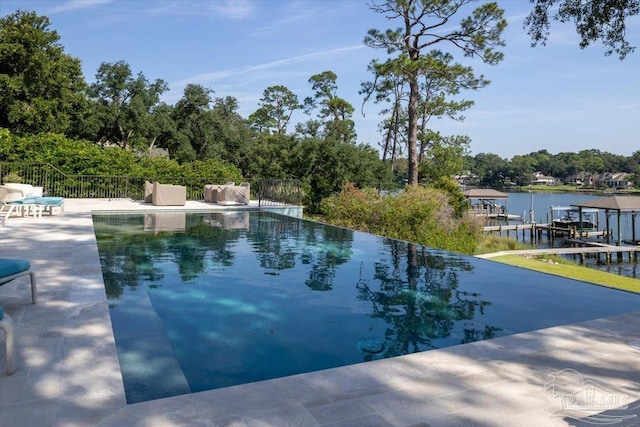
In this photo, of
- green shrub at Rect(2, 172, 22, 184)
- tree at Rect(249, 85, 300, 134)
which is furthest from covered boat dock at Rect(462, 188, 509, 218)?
green shrub at Rect(2, 172, 22, 184)

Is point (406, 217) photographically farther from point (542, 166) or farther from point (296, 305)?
point (542, 166)

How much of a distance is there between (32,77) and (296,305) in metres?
22.1

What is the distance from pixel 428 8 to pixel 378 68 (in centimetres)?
350

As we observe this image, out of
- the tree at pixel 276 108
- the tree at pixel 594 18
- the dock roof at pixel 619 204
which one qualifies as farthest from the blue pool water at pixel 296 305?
the tree at pixel 276 108

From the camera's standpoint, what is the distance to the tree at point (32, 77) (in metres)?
20.4

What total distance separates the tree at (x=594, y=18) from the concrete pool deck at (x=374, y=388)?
576cm

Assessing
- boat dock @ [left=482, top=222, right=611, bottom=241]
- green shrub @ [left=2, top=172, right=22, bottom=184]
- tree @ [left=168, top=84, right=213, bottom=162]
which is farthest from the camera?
boat dock @ [left=482, top=222, right=611, bottom=241]

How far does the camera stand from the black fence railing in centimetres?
1695

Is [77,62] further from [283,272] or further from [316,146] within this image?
[283,272]

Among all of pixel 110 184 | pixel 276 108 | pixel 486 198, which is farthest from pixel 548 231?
pixel 110 184

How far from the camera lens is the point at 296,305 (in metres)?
5.00

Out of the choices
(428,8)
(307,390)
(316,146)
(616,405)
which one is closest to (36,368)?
(307,390)

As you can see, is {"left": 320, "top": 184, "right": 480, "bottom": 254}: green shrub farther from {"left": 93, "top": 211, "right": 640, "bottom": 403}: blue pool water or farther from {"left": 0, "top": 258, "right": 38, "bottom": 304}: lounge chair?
{"left": 0, "top": 258, "right": 38, "bottom": 304}: lounge chair

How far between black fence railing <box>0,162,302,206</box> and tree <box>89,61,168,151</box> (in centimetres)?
1049
